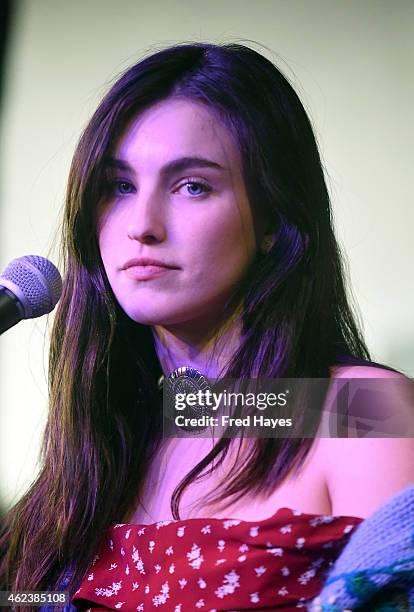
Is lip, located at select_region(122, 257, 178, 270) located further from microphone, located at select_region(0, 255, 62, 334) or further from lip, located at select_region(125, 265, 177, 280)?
microphone, located at select_region(0, 255, 62, 334)

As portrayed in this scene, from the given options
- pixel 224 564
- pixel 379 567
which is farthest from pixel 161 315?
pixel 379 567

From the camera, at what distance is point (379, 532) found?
3.68ft

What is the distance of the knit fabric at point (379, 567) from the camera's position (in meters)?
1.09

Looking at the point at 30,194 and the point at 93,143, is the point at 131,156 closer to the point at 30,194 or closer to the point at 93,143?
the point at 93,143

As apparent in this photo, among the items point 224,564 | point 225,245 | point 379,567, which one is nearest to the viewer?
point 379,567

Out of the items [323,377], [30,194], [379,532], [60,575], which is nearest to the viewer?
[379,532]

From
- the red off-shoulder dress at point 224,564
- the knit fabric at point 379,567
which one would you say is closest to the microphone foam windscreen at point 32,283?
the red off-shoulder dress at point 224,564

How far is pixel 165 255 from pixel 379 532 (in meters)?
0.50

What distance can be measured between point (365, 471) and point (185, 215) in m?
0.45

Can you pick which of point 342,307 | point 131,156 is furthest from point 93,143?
point 342,307

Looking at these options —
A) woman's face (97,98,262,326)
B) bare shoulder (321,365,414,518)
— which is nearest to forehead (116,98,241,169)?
woman's face (97,98,262,326)

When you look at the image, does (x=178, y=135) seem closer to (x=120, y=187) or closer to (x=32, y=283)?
(x=120, y=187)

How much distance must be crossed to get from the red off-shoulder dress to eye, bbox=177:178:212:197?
474 millimetres

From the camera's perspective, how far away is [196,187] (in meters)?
1.35
